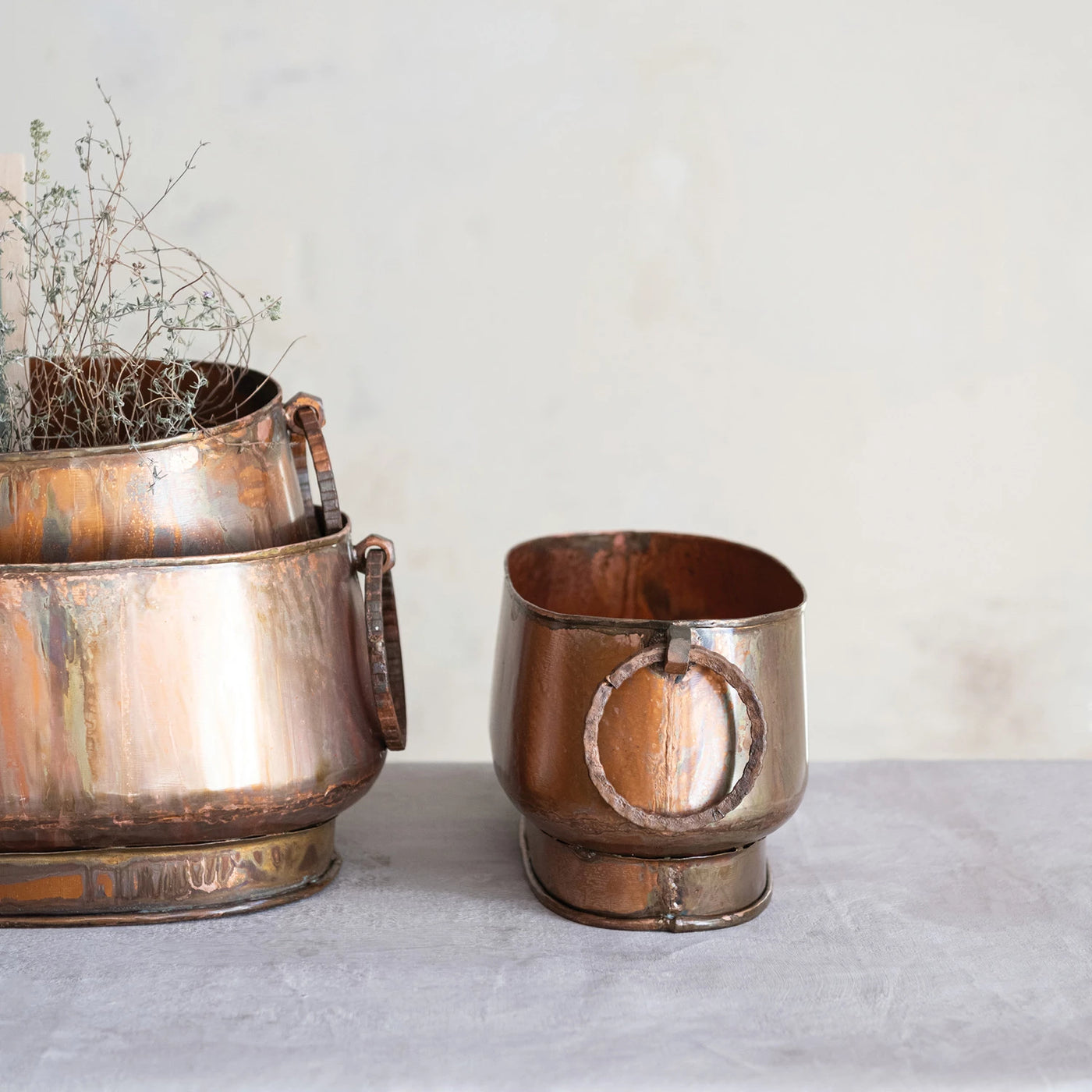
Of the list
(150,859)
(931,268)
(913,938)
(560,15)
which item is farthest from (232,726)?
(931,268)

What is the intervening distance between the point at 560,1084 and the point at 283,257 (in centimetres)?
124

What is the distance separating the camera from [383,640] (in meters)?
0.75

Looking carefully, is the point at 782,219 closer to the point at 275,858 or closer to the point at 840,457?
the point at 840,457

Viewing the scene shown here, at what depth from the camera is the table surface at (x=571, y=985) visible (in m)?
0.58

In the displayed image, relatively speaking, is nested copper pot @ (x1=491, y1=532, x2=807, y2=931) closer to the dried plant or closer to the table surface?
the table surface

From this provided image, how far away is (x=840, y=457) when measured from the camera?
5.48ft

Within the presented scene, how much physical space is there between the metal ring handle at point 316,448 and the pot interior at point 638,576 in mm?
143

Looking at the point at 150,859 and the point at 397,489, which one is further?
the point at 397,489

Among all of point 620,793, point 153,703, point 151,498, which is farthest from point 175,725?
point 620,793

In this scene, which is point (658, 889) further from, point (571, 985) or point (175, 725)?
point (175, 725)

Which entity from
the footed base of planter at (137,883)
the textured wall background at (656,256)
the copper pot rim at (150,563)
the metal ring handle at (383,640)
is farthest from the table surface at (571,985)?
the textured wall background at (656,256)

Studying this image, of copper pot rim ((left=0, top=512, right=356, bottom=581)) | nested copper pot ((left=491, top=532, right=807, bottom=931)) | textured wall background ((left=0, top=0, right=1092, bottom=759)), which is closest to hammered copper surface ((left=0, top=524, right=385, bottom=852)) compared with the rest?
copper pot rim ((left=0, top=512, right=356, bottom=581))

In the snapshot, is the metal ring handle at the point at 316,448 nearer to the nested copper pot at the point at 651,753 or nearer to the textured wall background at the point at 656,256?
the nested copper pot at the point at 651,753

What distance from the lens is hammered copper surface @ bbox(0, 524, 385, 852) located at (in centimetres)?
66
